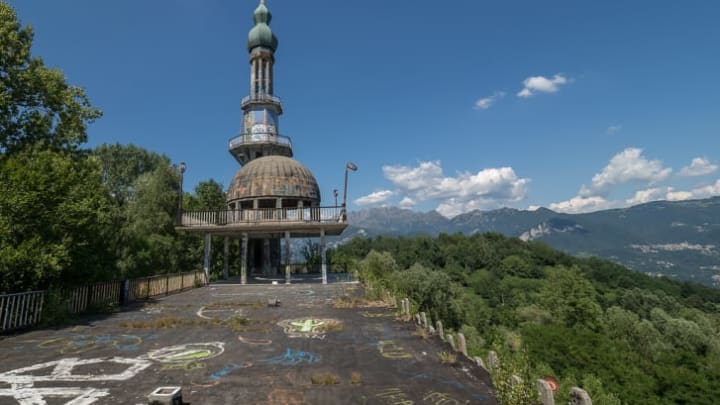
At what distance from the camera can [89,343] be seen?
11586 mm

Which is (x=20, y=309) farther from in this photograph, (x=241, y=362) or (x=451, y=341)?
(x=451, y=341)

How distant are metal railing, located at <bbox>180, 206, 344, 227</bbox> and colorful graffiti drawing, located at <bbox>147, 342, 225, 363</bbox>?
1701 cm

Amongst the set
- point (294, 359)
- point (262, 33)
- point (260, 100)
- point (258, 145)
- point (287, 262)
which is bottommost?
point (294, 359)

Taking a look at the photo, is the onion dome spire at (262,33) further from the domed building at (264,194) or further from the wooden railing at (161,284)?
the wooden railing at (161,284)

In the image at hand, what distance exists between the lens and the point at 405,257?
11556 cm

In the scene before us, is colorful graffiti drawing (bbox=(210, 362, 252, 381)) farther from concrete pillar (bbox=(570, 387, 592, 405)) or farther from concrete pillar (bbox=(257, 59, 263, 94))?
concrete pillar (bbox=(257, 59, 263, 94))

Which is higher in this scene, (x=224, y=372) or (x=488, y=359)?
(x=488, y=359)

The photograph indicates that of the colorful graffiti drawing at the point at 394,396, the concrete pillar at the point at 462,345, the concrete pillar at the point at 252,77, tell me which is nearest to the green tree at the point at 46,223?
the colorful graffiti drawing at the point at 394,396

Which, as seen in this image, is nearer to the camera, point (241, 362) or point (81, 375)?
point (81, 375)

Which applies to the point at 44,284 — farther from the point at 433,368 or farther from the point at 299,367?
the point at 433,368

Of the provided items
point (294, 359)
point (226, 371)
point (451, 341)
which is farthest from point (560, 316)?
point (226, 371)

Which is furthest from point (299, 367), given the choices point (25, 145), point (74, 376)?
point (25, 145)

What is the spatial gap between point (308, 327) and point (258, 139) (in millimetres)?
31799

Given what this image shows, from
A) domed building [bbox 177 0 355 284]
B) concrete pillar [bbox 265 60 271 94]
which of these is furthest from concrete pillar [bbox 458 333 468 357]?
concrete pillar [bbox 265 60 271 94]
